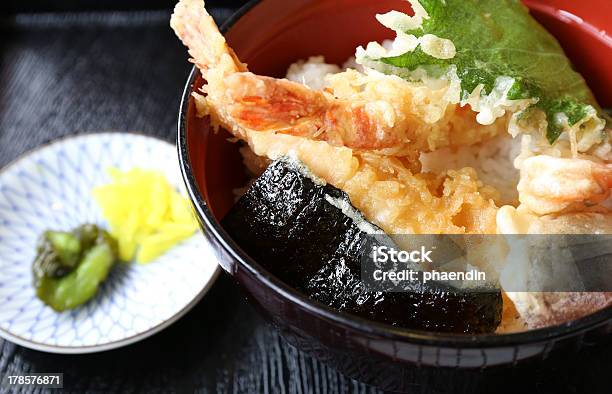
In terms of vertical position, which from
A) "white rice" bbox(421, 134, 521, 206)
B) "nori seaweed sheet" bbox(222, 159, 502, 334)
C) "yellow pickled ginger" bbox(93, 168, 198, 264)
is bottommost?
"yellow pickled ginger" bbox(93, 168, 198, 264)

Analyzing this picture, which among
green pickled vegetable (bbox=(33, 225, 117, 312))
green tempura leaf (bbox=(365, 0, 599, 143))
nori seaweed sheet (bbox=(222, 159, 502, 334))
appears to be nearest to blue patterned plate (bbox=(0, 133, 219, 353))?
green pickled vegetable (bbox=(33, 225, 117, 312))

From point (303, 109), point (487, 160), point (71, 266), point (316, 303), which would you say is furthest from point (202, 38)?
point (71, 266)

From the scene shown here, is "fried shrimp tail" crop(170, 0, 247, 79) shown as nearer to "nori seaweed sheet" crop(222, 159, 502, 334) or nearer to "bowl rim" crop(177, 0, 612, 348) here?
"nori seaweed sheet" crop(222, 159, 502, 334)

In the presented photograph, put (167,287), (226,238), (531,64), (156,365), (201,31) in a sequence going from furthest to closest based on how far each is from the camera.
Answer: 1. (167,287)
2. (156,365)
3. (531,64)
4. (201,31)
5. (226,238)

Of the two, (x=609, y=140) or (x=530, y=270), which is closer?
(x=530, y=270)

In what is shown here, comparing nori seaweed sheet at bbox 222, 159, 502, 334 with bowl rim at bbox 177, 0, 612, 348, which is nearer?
bowl rim at bbox 177, 0, 612, 348

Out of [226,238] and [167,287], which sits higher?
[226,238]

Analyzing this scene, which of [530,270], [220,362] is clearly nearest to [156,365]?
[220,362]

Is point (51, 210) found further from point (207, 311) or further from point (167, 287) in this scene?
point (207, 311)
